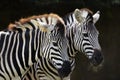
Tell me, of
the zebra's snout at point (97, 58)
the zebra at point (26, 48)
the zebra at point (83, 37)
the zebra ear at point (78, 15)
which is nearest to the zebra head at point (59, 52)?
the zebra at point (26, 48)

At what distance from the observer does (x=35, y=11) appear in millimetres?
15492

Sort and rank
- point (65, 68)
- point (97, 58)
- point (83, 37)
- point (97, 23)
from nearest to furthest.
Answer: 1. point (65, 68)
2. point (97, 58)
3. point (83, 37)
4. point (97, 23)

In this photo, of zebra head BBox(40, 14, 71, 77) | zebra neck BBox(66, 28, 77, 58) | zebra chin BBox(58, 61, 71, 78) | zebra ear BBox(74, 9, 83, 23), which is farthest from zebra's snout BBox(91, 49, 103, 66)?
zebra chin BBox(58, 61, 71, 78)

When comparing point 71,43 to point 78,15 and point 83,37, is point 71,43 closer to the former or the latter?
point 83,37

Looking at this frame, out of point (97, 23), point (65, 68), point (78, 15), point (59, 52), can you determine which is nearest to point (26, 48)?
point (59, 52)

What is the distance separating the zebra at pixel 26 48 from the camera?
875 centimetres

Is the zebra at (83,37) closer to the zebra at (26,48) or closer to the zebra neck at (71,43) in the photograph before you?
the zebra neck at (71,43)

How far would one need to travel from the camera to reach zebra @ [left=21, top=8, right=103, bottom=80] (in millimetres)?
11023

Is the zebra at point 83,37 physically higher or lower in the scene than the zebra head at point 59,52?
higher

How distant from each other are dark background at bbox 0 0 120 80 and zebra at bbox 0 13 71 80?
486 centimetres

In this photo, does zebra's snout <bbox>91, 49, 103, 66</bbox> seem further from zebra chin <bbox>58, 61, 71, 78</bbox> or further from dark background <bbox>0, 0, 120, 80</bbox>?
dark background <bbox>0, 0, 120, 80</bbox>

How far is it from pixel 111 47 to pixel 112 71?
0.77 m

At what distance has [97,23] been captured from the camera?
53.7 ft

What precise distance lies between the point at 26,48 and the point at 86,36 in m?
2.52
